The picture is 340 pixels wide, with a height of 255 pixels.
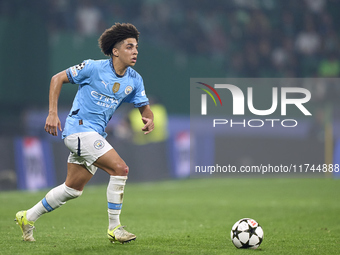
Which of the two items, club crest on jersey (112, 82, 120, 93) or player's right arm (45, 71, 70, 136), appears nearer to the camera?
player's right arm (45, 71, 70, 136)

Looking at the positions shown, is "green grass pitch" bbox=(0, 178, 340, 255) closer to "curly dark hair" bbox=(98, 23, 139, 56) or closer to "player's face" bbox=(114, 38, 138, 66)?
"player's face" bbox=(114, 38, 138, 66)

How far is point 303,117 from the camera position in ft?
65.0

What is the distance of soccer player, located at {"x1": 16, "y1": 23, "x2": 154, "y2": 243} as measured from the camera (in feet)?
20.7

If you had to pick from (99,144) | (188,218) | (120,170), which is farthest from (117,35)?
(188,218)

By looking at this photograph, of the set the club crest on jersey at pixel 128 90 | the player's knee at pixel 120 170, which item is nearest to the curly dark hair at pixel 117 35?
the club crest on jersey at pixel 128 90

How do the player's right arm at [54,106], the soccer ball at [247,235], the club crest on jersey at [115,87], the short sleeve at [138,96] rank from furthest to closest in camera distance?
the short sleeve at [138,96] → the club crest on jersey at [115,87] → the soccer ball at [247,235] → the player's right arm at [54,106]

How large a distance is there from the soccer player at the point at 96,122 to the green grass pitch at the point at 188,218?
1.14 ft

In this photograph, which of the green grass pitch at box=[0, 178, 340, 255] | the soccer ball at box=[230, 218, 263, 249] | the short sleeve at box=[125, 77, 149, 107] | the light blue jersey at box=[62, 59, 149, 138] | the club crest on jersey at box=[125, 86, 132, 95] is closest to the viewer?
the soccer ball at box=[230, 218, 263, 249]

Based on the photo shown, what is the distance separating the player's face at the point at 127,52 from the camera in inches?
259

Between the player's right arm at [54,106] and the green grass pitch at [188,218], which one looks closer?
the player's right arm at [54,106]

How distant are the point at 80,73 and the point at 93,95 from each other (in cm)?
26

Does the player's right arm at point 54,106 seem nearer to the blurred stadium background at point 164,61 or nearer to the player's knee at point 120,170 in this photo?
the player's knee at point 120,170

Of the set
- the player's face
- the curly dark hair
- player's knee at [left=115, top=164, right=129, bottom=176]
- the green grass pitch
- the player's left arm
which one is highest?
the curly dark hair

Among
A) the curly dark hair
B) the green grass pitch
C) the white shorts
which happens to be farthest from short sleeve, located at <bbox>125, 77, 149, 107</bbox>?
the green grass pitch
